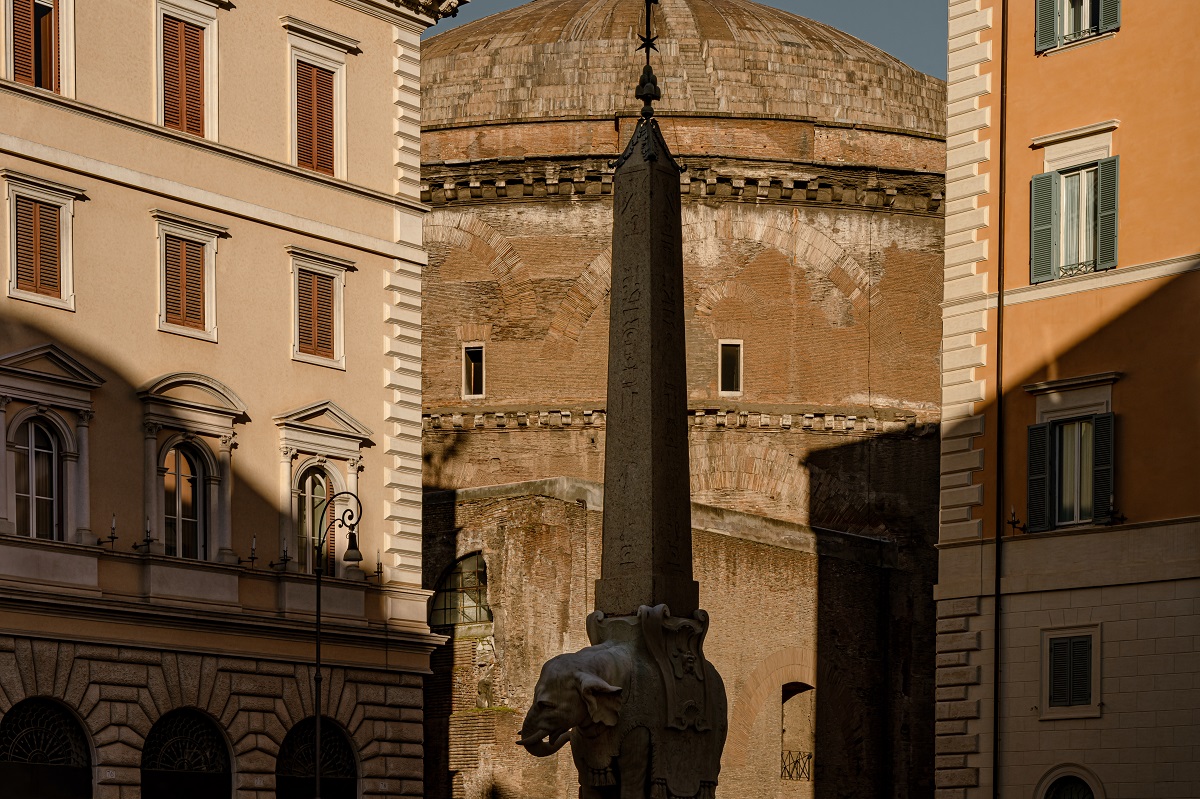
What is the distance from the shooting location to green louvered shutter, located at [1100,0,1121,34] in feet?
68.7

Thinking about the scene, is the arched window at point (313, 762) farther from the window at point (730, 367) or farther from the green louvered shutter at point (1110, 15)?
the window at point (730, 367)

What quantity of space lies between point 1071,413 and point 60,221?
8901 millimetres

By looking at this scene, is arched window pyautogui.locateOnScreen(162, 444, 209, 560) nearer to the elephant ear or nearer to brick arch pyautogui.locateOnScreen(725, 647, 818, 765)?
brick arch pyautogui.locateOnScreen(725, 647, 818, 765)

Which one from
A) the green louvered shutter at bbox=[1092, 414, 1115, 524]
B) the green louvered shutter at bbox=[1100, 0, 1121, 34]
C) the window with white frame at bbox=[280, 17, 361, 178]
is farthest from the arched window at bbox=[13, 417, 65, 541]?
the green louvered shutter at bbox=[1100, 0, 1121, 34]

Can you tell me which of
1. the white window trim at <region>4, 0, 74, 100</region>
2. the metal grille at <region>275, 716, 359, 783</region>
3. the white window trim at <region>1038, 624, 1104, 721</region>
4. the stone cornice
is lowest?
the metal grille at <region>275, 716, 359, 783</region>

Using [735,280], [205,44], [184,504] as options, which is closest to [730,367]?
[735,280]

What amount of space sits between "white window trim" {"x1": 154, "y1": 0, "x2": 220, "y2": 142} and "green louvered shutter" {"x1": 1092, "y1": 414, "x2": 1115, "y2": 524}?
8.50m

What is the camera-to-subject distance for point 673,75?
35.0 meters

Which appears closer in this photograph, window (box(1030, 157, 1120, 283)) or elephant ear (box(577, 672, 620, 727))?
elephant ear (box(577, 672, 620, 727))

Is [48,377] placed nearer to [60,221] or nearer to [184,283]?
[60,221]

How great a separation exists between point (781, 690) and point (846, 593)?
1.90 m

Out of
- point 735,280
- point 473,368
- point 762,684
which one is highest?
point 735,280

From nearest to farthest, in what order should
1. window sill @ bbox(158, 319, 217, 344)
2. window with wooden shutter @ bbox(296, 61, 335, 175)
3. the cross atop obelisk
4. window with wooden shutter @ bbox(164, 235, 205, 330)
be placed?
the cross atop obelisk, window sill @ bbox(158, 319, 217, 344), window with wooden shutter @ bbox(164, 235, 205, 330), window with wooden shutter @ bbox(296, 61, 335, 175)

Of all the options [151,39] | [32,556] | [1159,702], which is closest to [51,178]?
[151,39]
